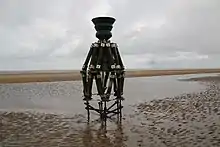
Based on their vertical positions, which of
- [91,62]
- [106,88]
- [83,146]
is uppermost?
[91,62]

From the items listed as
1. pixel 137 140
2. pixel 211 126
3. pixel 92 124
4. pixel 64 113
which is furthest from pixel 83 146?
pixel 64 113

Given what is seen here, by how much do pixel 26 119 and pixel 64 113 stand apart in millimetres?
2433

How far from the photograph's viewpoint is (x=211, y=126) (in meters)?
12.9

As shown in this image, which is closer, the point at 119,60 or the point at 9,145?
the point at 9,145

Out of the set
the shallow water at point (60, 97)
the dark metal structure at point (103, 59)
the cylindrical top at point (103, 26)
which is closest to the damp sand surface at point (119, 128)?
the dark metal structure at point (103, 59)

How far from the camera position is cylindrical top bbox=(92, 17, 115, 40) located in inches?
510

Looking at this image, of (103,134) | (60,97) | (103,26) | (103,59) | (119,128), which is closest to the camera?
(103,134)

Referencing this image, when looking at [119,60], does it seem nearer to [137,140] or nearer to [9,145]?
[137,140]

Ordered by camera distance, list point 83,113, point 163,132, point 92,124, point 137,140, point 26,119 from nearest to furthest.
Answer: point 137,140
point 163,132
point 92,124
point 26,119
point 83,113

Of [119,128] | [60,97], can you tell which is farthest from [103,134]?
[60,97]

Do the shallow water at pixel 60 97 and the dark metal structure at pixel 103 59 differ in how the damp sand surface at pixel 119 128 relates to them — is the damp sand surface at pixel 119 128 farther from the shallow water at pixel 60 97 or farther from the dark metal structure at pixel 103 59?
the shallow water at pixel 60 97

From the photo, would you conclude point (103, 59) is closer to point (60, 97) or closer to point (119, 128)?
point (119, 128)

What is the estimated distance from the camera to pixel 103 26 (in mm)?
13070

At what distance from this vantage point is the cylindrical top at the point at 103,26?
12962 mm
